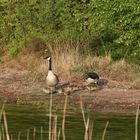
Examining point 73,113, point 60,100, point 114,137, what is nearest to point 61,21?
point 60,100

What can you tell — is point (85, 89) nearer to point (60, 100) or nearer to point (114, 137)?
point (60, 100)

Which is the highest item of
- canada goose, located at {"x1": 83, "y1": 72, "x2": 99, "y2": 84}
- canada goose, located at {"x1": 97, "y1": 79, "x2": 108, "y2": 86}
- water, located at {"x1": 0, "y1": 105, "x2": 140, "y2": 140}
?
water, located at {"x1": 0, "y1": 105, "x2": 140, "y2": 140}

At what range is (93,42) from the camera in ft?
95.8

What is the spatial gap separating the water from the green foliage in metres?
5.79

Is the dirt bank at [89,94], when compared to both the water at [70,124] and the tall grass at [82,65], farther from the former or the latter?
the water at [70,124]

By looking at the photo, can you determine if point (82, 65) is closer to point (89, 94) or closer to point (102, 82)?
point (102, 82)

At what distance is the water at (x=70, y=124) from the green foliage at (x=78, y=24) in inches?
228

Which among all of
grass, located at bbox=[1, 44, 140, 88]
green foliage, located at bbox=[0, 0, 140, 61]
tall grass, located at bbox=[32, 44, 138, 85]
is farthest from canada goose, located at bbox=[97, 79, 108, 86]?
green foliage, located at bbox=[0, 0, 140, 61]

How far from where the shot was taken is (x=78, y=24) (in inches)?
1127

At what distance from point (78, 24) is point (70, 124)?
12206 mm

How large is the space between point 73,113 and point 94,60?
24.4 feet

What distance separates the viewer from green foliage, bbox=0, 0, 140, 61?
24375mm

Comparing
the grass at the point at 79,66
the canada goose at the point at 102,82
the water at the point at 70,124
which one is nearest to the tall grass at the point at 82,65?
the grass at the point at 79,66

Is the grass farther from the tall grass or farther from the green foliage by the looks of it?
the green foliage
